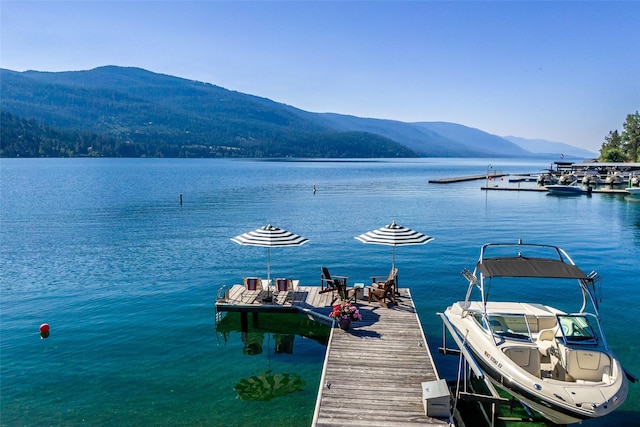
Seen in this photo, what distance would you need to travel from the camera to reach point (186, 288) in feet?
80.3

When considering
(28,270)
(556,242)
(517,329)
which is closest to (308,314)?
(517,329)

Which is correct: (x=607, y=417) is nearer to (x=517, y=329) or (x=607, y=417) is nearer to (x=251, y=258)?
(x=517, y=329)

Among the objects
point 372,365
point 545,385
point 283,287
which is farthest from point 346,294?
point 545,385

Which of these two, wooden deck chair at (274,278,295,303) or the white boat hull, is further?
wooden deck chair at (274,278,295,303)

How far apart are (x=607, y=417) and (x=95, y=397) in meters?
→ 15.2

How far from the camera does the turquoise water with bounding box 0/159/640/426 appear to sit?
45.0ft

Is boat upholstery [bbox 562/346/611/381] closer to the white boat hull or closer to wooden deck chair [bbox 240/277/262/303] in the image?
the white boat hull

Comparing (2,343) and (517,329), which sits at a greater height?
(517,329)

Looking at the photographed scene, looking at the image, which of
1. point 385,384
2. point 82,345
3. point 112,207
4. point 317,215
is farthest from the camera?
point 112,207

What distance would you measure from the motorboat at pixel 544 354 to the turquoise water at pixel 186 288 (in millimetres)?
2502

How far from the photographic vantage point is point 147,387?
1441 cm

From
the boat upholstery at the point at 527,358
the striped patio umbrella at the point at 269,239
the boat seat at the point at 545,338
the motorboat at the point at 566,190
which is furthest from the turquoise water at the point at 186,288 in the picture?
the motorboat at the point at 566,190

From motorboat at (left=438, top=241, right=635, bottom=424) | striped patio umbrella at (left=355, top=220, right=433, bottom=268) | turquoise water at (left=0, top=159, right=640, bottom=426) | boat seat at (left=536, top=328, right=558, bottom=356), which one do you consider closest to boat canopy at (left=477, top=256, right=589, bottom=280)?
A: motorboat at (left=438, top=241, right=635, bottom=424)

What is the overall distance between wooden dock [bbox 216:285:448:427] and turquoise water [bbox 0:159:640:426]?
155cm
